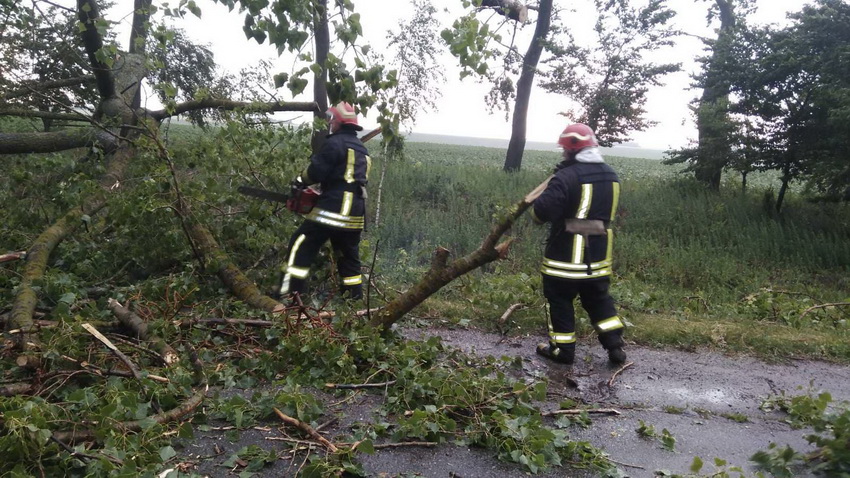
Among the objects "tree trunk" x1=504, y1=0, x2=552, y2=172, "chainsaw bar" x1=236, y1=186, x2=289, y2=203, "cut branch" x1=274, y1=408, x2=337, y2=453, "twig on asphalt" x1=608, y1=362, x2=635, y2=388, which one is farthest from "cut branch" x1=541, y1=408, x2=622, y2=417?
"tree trunk" x1=504, y1=0, x2=552, y2=172

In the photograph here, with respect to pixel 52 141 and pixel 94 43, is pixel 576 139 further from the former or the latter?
pixel 52 141

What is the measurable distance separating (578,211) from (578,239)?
0.20 meters

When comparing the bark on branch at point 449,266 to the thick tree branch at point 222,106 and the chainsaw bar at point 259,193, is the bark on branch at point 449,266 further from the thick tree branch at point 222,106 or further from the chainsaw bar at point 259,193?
the thick tree branch at point 222,106

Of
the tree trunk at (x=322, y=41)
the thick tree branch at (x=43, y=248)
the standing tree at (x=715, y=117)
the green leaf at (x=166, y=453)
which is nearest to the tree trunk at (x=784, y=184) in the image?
the standing tree at (x=715, y=117)

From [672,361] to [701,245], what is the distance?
240 inches

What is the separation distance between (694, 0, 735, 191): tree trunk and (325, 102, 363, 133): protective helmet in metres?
8.72

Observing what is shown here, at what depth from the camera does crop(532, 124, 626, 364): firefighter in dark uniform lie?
162 inches

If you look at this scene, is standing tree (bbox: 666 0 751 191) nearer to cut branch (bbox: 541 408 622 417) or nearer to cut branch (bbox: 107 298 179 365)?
cut branch (bbox: 541 408 622 417)

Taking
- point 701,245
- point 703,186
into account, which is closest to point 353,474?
point 701,245

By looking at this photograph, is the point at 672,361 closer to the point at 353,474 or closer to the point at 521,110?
the point at 353,474

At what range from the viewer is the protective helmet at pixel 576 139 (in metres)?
4.20

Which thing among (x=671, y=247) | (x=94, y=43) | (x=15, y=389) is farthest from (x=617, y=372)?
(x=671, y=247)

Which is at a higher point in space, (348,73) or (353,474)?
(348,73)

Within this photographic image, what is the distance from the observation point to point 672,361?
4.50 meters
